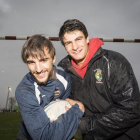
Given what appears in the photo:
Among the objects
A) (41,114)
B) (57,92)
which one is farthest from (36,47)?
(41,114)

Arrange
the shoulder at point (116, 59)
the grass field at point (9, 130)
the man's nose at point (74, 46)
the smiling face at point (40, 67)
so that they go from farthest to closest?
1. the grass field at point (9, 130)
2. the man's nose at point (74, 46)
3. the smiling face at point (40, 67)
4. the shoulder at point (116, 59)

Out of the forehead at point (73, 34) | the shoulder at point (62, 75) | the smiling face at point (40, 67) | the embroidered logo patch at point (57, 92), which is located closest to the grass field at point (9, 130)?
the embroidered logo patch at point (57, 92)

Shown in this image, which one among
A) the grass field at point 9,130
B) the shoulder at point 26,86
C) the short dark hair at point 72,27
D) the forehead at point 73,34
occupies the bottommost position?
the grass field at point 9,130

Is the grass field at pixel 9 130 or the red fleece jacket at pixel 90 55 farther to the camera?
the grass field at pixel 9 130

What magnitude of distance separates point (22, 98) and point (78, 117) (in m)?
0.84

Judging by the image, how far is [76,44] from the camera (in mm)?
2711

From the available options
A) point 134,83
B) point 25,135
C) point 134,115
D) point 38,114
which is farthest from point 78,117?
point 25,135

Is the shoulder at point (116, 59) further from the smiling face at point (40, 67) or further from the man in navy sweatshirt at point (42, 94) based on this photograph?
the smiling face at point (40, 67)

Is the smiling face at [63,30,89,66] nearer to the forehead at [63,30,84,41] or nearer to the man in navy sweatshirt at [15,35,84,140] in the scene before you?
the forehead at [63,30,84,41]

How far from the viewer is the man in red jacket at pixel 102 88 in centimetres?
196

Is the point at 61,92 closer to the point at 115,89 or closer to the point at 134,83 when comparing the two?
the point at 115,89

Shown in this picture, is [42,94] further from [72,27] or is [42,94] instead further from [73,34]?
[72,27]

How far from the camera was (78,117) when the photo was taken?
2041 millimetres

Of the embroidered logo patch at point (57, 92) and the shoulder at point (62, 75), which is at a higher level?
the shoulder at point (62, 75)
